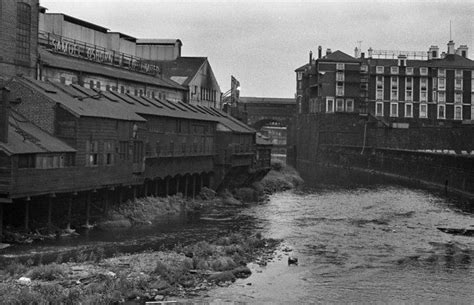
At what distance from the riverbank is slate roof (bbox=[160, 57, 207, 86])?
36.0 m

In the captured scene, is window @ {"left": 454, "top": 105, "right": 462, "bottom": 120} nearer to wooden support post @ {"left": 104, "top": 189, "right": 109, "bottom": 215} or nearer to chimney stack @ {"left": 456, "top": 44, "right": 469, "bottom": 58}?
chimney stack @ {"left": 456, "top": 44, "right": 469, "bottom": 58}

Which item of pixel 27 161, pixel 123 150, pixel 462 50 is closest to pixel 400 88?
pixel 462 50

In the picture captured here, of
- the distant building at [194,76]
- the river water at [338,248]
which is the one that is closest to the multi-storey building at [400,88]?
the distant building at [194,76]

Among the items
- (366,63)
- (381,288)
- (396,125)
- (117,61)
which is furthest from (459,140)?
(381,288)

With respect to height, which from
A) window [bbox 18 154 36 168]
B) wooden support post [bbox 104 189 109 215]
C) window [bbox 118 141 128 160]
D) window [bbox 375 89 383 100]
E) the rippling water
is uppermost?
window [bbox 375 89 383 100]

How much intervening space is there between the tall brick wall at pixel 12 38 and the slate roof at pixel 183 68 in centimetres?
2979

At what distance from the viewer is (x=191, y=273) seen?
2645cm

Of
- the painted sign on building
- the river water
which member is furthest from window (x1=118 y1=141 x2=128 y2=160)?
the painted sign on building

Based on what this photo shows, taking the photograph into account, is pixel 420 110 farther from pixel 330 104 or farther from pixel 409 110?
pixel 330 104

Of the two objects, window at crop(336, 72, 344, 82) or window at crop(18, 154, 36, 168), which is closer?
window at crop(18, 154, 36, 168)

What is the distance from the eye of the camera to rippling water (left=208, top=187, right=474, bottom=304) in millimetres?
24625

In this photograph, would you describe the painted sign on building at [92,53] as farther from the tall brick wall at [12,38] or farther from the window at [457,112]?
the window at [457,112]

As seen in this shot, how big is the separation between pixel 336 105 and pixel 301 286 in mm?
92929

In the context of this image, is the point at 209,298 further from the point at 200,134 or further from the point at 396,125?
the point at 396,125
